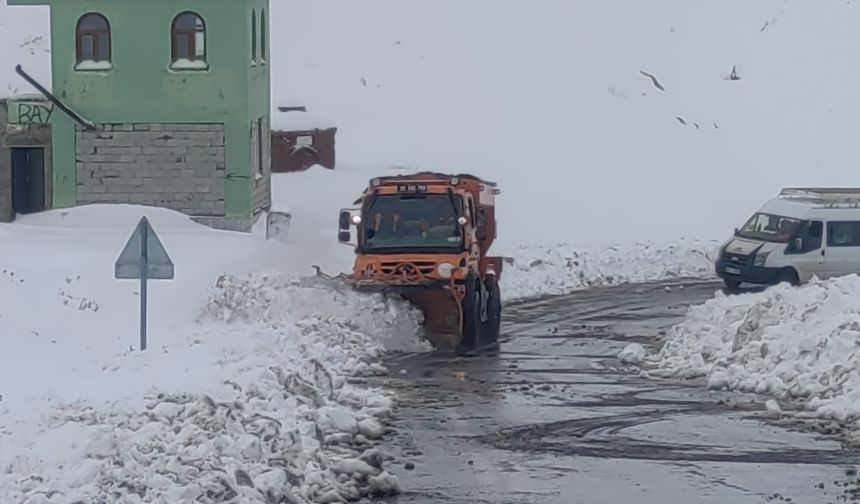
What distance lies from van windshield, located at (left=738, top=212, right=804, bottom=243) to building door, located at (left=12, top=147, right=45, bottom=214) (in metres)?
16.0

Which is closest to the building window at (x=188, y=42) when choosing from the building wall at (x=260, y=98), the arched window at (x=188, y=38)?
the arched window at (x=188, y=38)

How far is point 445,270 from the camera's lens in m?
23.1

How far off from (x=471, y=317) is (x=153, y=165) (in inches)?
524

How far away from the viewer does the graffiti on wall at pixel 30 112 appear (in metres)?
34.8

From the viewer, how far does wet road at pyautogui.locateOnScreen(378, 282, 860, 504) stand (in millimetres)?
13805

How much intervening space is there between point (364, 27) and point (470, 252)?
41536 mm

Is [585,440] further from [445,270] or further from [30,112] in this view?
[30,112]

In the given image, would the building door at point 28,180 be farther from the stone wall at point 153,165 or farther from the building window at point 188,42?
the building window at point 188,42

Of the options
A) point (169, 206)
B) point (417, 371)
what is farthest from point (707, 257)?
point (417, 371)

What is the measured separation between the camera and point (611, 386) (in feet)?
66.1

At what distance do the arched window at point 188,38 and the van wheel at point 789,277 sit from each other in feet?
43.7

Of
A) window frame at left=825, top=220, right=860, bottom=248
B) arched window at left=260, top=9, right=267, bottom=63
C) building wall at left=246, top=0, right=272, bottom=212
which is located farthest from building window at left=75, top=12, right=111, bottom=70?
window frame at left=825, top=220, right=860, bottom=248

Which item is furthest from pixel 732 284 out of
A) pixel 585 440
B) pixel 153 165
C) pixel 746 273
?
pixel 585 440

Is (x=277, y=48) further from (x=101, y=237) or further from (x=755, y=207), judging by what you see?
(x=101, y=237)
